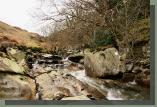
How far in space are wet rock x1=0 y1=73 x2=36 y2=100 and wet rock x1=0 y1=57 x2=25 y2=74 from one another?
0.11 ft

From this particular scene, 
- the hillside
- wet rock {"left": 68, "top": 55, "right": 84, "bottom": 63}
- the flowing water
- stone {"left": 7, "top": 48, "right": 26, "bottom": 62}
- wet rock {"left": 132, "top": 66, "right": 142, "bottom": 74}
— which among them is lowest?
the flowing water

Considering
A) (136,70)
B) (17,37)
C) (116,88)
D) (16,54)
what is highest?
(17,37)

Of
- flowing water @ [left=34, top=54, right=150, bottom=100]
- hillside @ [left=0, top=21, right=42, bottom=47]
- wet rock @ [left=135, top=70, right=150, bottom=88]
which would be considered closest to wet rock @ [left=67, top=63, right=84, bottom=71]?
flowing water @ [left=34, top=54, right=150, bottom=100]

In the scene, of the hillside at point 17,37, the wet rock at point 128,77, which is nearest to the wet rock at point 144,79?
the wet rock at point 128,77

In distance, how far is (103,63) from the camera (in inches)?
98.4

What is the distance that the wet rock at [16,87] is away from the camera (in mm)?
2477

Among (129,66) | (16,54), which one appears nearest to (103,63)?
(129,66)

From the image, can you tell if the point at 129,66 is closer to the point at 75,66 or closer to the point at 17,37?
the point at 75,66

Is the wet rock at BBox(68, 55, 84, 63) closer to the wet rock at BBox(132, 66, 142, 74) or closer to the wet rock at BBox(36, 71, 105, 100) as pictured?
the wet rock at BBox(36, 71, 105, 100)

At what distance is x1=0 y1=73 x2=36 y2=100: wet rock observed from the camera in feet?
8.13

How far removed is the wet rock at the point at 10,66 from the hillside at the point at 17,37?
13cm

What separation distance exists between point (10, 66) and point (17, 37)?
0.20 m

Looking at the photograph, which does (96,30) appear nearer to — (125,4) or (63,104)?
(125,4)

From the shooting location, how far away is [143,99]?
245 centimetres
